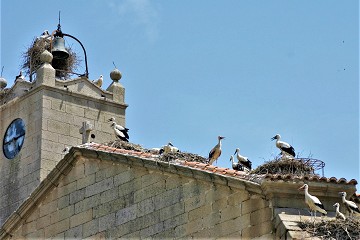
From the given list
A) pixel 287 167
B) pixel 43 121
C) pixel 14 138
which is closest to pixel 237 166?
pixel 287 167

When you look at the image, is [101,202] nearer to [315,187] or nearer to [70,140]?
[315,187]

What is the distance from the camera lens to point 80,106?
38406 millimetres

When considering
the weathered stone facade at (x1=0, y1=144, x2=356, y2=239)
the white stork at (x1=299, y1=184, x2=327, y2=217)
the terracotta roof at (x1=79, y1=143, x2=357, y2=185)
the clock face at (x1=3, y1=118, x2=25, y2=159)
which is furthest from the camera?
the clock face at (x1=3, y1=118, x2=25, y2=159)

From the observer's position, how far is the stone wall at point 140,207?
2620cm

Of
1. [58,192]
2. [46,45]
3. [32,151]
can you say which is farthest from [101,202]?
[46,45]

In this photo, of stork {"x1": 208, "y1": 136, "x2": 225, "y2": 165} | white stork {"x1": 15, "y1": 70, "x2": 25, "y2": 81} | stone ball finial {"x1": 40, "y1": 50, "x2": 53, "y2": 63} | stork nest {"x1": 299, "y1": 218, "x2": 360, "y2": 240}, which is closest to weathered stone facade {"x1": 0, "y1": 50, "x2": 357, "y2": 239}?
stork nest {"x1": 299, "y1": 218, "x2": 360, "y2": 240}

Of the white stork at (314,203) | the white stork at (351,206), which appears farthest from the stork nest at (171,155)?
the white stork at (351,206)

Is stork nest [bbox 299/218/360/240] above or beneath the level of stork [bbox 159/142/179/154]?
beneath

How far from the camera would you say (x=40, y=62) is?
4025 centimetres

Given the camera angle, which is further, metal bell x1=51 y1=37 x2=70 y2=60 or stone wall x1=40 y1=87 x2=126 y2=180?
metal bell x1=51 y1=37 x2=70 y2=60

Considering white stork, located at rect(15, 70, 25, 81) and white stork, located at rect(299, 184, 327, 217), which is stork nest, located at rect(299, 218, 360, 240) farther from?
white stork, located at rect(15, 70, 25, 81)

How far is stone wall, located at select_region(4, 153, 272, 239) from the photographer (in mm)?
26203

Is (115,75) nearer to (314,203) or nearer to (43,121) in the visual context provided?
(43,121)

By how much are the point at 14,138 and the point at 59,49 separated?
9.48ft
